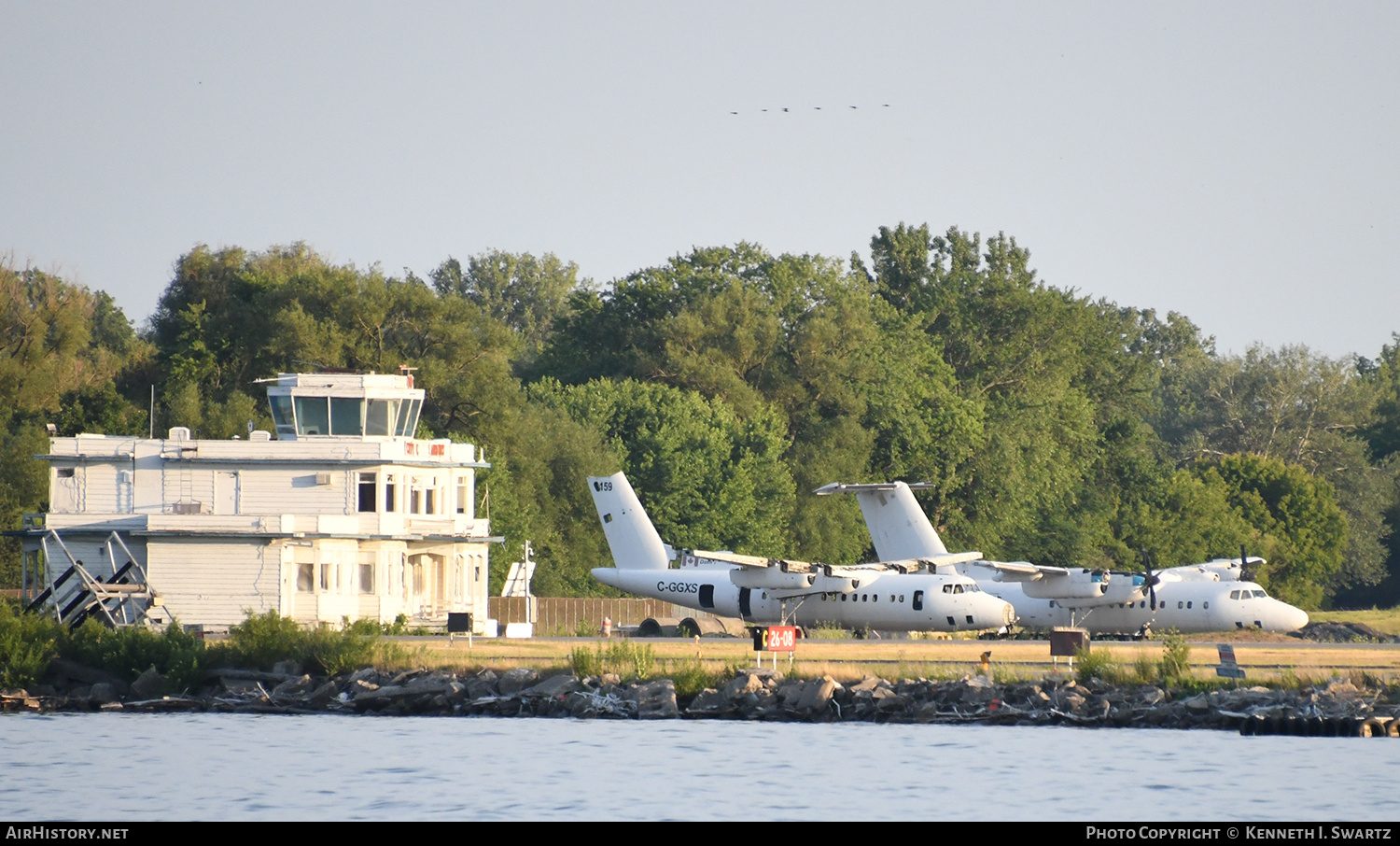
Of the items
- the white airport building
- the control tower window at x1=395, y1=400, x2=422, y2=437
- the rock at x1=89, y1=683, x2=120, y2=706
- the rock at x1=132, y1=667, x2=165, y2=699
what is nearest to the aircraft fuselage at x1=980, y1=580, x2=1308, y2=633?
the white airport building

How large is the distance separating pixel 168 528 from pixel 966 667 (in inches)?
854

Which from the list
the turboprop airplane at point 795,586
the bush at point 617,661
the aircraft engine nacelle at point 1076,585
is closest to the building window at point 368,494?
the turboprop airplane at point 795,586

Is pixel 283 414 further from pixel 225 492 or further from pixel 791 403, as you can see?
pixel 791 403

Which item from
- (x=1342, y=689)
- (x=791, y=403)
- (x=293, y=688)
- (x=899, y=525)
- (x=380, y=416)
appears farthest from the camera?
(x=791, y=403)

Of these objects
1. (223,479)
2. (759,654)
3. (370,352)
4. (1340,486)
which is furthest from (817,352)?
(759,654)

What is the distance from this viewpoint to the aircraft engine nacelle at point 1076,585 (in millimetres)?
47688

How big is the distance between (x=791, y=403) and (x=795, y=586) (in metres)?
34.6

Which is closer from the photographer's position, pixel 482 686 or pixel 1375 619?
pixel 482 686

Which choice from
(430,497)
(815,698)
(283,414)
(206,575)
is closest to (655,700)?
(815,698)

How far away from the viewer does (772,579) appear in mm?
48969

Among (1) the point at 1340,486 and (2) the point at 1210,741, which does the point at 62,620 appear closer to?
(2) the point at 1210,741

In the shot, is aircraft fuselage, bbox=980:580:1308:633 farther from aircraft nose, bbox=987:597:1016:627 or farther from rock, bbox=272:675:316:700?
rock, bbox=272:675:316:700

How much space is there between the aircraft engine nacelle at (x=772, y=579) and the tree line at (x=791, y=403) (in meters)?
12.9

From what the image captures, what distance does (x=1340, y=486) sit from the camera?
93750 millimetres
